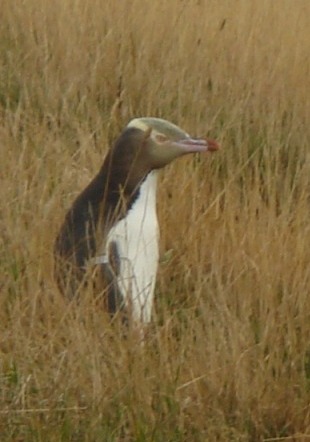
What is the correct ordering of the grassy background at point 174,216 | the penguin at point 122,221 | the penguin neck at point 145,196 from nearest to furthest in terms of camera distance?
the grassy background at point 174,216
the penguin at point 122,221
the penguin neck at point 145,196

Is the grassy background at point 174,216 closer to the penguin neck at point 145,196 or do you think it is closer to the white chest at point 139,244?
the white chest at point 139,244

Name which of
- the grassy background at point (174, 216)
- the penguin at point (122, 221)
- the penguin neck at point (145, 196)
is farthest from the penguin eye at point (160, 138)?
the grassy background at point (174, 216)

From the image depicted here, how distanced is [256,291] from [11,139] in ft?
4.76

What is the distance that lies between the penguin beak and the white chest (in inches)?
4.8

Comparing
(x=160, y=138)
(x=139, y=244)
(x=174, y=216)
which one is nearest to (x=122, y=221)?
(x=139, y=244)

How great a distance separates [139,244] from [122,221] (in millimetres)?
93

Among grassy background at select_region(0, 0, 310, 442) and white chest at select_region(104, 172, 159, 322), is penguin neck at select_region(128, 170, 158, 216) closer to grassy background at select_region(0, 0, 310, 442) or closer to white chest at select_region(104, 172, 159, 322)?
white chest at select_region(104, 172, 159, 322)

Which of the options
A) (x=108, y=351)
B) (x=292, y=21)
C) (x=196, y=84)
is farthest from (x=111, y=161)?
(x=292, y=21)

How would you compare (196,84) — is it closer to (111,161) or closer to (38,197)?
(38,197)

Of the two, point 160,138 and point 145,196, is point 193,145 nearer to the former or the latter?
point 160,138

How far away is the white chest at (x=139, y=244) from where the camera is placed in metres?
3.95

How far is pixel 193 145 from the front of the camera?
13.4 ft

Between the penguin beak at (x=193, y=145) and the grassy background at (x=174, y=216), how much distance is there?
0.38m

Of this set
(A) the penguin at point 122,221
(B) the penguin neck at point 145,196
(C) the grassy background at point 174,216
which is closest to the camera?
(C) the grassy background at point 174,216
